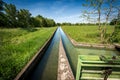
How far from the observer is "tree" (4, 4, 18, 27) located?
35688 mm

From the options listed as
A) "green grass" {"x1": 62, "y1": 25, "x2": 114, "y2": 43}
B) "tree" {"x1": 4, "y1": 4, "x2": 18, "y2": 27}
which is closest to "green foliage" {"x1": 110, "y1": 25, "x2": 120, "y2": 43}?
"green grass" {"x1": 62, "y1": 25, "x2": 114, "y2": 43}

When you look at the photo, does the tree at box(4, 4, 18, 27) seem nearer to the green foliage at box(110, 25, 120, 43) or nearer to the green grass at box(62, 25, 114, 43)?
the green grass at box(62, 25, 114, 43)

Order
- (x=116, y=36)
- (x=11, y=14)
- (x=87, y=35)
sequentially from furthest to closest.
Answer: (x=11, y=14) → (x=87, y=35) → (x=116, y=36)

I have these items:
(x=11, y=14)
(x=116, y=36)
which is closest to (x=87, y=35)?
(x=116, y=36)

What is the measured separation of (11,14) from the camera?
3659 centimetres

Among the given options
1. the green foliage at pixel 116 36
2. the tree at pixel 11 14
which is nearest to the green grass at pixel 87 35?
the green foliage at pixel 116 36

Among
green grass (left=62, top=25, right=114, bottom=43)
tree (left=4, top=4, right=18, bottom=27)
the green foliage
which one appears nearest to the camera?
the green foliage

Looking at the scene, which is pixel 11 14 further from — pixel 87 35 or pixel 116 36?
pixel 116 36

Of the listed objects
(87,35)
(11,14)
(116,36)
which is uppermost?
(11,14)

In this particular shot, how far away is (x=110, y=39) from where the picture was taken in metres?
13.1

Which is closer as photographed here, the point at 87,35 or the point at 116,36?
the point at 116,36

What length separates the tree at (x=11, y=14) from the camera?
3569cm

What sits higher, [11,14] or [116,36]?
[11,14]

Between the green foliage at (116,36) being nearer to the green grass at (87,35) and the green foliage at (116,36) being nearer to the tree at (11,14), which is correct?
the green grass at (87,35)
